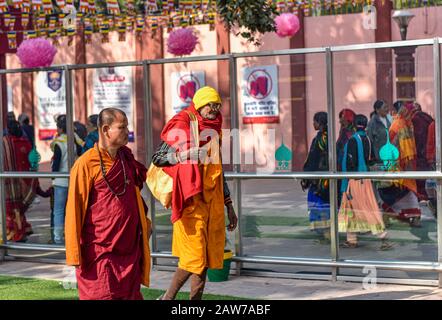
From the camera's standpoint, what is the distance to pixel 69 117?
11.5 meters

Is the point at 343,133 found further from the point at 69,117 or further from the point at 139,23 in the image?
the point at 139,23

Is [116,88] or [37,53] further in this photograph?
[37,53]

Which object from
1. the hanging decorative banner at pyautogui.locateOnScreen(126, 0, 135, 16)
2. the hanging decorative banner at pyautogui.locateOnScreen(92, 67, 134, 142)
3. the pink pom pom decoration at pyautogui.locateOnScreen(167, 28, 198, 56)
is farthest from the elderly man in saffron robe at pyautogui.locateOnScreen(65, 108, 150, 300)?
the hanging decorative banner at pyautogui.locateOnScreen(126, 0, 135, 16)

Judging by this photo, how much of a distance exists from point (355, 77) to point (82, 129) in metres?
3.56

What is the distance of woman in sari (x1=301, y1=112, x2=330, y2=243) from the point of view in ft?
33.1

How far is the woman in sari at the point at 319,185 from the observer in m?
10.1

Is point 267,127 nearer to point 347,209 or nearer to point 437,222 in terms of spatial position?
point 347,209

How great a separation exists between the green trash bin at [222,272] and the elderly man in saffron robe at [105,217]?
330 centimetres

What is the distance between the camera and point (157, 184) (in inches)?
330

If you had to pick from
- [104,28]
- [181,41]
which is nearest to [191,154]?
[181,41]

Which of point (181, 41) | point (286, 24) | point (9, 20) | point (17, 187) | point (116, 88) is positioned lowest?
point (17, 187)

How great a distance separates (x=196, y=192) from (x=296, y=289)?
214 centimetres

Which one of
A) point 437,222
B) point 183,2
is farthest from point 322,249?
point 183,2

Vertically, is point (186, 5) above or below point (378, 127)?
above
